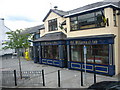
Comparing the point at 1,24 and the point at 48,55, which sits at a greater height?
the point at 1,24

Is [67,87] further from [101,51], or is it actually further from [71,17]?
[71,17]

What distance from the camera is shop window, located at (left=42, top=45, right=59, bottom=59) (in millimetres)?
14023

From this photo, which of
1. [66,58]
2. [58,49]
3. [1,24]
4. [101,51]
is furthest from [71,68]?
[1,24]

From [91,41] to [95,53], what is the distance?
117 cm

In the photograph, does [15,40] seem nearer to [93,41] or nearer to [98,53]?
[93,41]

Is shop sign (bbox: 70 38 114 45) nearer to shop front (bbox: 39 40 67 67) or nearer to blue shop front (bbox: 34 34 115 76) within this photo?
blue shop front (bbox: 34 34 115 76)

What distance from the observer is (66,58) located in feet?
44.0

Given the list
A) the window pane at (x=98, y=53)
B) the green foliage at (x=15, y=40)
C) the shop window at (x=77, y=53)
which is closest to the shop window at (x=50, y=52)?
the shop window at (x=77, y=53)

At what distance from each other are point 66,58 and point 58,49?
4.81 ft

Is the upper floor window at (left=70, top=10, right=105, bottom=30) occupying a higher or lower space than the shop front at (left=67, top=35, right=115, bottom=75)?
higher

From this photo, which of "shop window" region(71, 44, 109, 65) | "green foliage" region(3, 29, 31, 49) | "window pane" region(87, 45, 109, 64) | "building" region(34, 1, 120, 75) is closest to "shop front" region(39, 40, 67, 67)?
"building" region(34, 1, 120, 75)

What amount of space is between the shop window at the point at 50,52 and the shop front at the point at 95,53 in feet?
7.04

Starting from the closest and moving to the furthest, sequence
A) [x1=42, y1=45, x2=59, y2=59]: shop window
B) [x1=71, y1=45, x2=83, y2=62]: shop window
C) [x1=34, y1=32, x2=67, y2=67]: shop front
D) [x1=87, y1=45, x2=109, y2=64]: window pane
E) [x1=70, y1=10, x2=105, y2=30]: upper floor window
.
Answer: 1. [x1=87, y1=45, x2=109, y2=64]: window pane
2. [x1=70, y1=10, x2=105, y2=30]: upper floor window
3. [x1=71, y1=45, x2=83, y2=62]: shop window
4. [x1=34, y1=32, x2=67, y2=67]: shop front
5. [x1=42, y1=45, x2=59, y2=59]: shop window

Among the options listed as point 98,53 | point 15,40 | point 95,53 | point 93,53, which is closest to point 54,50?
point 93,53
